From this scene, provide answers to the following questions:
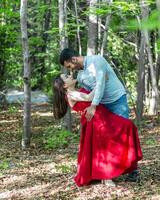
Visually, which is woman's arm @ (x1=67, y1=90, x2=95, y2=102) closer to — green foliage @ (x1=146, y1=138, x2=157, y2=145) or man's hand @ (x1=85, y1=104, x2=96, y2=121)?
man's hand @ (x1=85, y1=104, x2=96, y2=121)

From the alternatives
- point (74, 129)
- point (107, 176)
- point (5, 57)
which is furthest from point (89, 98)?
point (5, 57)

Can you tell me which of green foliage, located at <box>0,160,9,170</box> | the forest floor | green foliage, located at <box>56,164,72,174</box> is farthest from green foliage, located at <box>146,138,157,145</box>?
green foliage, located at <box>0,160,9,170</box>

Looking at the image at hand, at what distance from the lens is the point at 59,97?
227 inches

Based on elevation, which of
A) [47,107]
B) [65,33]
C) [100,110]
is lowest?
[47,107]

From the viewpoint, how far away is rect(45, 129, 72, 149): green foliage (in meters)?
9.58

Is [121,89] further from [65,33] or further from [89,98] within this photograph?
[65,33]

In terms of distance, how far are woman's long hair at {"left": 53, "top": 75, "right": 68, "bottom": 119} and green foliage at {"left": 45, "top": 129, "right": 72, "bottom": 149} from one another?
3791 mm

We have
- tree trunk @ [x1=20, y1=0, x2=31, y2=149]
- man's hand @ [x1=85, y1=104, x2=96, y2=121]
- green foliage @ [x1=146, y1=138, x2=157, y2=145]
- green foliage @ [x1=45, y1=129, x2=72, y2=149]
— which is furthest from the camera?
green foliage @ [x1=146, y1=138, x2=157, y2=145]

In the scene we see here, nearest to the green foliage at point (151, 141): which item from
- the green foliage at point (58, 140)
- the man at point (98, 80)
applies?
the green foliage at point (58, 140)

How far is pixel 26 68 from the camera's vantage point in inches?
355

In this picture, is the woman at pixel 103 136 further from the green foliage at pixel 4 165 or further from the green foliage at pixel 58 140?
the green foliage at pixel 58 140

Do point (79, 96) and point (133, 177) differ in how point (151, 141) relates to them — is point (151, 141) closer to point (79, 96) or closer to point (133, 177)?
point (133, 177)

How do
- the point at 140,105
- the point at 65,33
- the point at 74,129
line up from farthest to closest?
the point at 140,105
the point at 74,129
the point at 65,33

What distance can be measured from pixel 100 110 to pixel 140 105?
24.8ft
